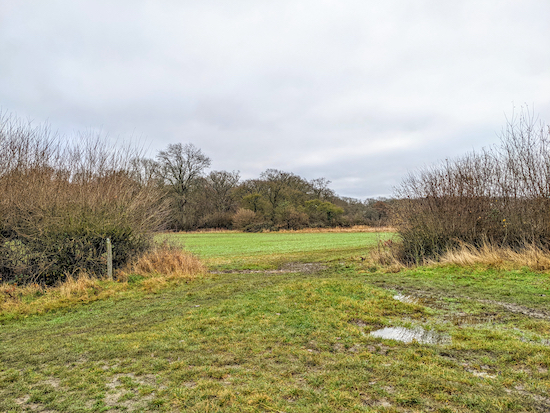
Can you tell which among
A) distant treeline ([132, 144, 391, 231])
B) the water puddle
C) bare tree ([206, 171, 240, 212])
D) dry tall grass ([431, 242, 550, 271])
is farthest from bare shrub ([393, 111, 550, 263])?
bare tree ([206, 171, 240, 212])

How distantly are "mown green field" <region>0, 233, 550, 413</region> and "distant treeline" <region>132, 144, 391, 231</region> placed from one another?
4737 centimetres

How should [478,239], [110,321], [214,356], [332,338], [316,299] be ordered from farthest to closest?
[478,239], [316,299], [110,321], [332,338], [214,356]

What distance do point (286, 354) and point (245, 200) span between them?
5858 cm

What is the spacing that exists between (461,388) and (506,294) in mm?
5716

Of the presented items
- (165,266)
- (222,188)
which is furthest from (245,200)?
(165,266)

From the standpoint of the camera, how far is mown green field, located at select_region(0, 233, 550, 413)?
3330mm

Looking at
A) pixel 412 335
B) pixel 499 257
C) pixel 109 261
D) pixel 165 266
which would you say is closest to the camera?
pixel 412 335

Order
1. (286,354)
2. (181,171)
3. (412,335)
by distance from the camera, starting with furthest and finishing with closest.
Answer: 1. (181,171)
2. (412,335)
3. (286,354)

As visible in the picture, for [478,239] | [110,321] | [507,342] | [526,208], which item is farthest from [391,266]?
[110,321]

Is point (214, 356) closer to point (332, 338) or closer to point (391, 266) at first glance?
point (332, 338)

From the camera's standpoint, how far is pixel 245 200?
6284 cm

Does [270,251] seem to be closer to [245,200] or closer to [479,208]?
[479,208]

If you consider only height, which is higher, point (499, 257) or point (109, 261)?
point (109, 261)

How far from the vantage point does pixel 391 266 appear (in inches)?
531
